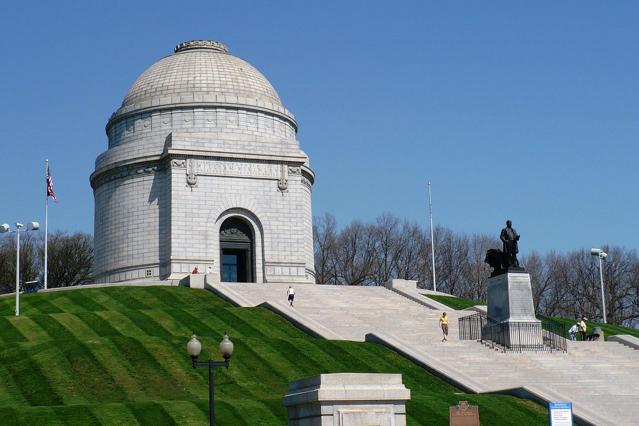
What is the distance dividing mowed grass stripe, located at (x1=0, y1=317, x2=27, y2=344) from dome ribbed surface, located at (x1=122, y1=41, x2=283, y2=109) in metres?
25.0

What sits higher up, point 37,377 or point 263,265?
point 263,265

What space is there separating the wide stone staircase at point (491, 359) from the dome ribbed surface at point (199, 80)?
57.3 ft

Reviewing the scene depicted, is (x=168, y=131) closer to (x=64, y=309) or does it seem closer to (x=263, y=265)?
Result: (x=263, y=265)

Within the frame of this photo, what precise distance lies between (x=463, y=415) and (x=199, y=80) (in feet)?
142

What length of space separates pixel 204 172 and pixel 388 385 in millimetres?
42007

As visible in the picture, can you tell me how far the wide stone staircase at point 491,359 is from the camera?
32.2 metres

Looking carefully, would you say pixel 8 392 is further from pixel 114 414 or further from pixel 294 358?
pixel 294 358

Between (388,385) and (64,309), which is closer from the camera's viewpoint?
(388,385)

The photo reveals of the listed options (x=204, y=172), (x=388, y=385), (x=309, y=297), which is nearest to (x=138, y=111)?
(x=204, y=172)

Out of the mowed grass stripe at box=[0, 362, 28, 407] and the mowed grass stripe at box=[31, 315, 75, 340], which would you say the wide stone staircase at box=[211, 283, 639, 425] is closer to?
the mowed grass stripe at box=[31, 315, 75, 340]

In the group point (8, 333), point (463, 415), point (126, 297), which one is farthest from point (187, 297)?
point (463, 415)

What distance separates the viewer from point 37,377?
31.0 meters

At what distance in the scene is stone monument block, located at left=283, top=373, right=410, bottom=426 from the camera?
1917 cm

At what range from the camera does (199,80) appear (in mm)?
64188
